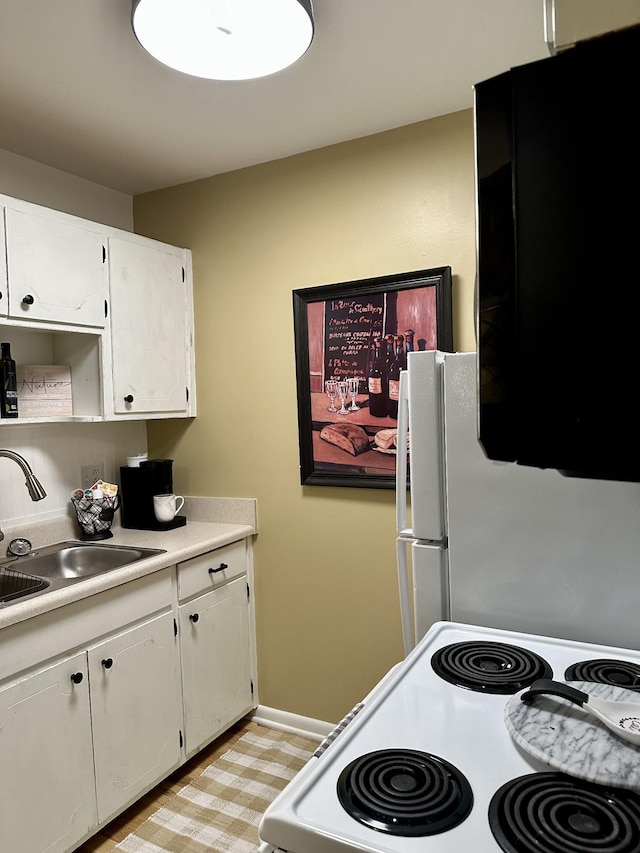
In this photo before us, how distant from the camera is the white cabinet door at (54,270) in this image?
7.04ft

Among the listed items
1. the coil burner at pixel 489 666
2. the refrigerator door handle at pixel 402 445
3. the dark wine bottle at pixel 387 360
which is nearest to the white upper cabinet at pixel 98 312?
the dark wine bottle at pixel 387 360

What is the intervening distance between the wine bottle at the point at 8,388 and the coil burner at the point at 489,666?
178cm

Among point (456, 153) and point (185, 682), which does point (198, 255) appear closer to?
point (456, 153)

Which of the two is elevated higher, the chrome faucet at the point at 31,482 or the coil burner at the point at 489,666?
the chrome faucet at the point at 31,482

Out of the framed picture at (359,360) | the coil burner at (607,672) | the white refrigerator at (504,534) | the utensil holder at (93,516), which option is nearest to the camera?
the coil burner at (607,672)

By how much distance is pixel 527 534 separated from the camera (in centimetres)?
137

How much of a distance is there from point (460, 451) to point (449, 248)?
3.84 feet

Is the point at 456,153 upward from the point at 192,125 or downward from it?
downward

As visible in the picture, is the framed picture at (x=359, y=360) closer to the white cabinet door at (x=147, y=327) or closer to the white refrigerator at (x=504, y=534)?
the white cabinet door at (x=147, y=327)

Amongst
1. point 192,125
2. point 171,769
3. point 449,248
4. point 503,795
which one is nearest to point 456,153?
point 449,248

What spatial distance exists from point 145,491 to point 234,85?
1700 mm

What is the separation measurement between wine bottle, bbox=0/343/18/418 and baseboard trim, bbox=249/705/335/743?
1721mm

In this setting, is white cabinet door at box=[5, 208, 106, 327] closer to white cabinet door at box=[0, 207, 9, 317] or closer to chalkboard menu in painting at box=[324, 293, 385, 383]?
white cabinet door at box=[0, 207, 9, 317]

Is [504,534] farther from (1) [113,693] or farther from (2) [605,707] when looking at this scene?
(1) [113,693]
